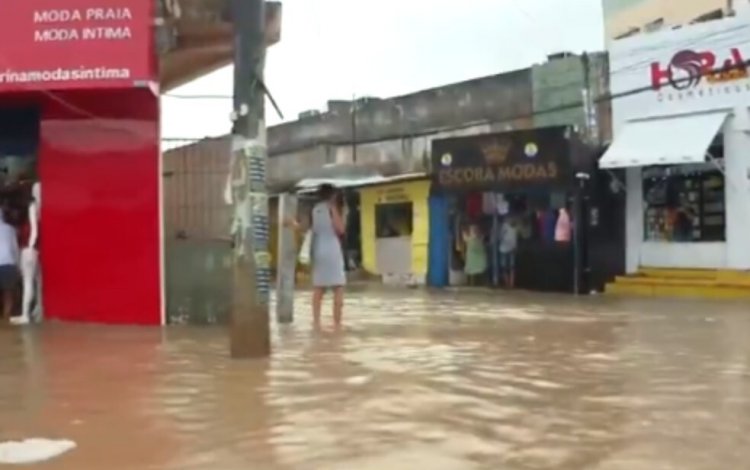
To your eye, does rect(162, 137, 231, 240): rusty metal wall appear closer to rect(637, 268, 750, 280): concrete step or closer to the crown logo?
rect(637, 268, 750, 280): concrete step

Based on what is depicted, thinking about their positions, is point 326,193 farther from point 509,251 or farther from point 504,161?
point 509,251

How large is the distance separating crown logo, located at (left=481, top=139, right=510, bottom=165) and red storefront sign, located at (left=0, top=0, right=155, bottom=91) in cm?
1335

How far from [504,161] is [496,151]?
0.32 m

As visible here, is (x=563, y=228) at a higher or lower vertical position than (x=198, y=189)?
lower

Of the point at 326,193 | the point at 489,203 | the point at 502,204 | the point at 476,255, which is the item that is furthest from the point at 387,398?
the point at 489,203

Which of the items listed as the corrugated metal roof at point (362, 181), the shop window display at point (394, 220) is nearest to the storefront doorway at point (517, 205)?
the corrugated metal roof at point (362, 181)

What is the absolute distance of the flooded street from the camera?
575 centimetres

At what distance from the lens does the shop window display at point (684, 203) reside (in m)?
21.9

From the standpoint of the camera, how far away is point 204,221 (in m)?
13.8

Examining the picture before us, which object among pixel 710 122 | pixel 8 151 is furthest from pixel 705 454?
pixel 710 122

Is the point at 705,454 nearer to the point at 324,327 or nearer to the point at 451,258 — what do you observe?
the point at 324,327

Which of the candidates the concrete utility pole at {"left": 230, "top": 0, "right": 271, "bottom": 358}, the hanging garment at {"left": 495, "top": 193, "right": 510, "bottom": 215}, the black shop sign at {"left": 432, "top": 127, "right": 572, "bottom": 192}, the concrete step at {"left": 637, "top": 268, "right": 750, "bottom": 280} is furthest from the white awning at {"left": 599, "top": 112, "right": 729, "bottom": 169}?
the concrete utility pole at {"left": 230, "top": 0, "right": 271, "bottom": 358}

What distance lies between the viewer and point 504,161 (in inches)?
970

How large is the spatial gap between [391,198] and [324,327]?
644 inches
